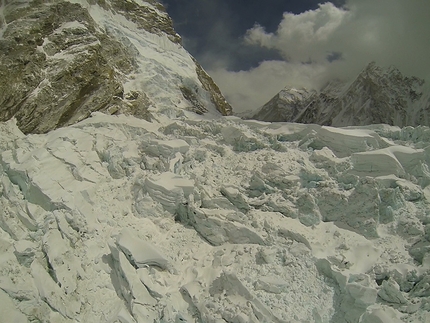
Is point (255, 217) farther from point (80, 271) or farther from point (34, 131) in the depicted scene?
point (34, 131)

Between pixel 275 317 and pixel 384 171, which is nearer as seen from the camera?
Answer: pixel 275 317

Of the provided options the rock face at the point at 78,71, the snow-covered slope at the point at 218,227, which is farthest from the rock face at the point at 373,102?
the snow-covered slope at the point at 218,227

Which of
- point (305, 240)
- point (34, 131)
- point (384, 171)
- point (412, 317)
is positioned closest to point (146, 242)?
point (305, 240)

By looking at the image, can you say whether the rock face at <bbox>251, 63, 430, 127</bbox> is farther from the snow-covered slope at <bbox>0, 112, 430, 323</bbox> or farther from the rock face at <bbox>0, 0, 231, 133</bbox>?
the snow-covered slope at <bbox>0, 112, 430, 323</bbox>

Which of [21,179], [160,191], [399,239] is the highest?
[399,239]

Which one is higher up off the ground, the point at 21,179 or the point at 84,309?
the point at 21,179

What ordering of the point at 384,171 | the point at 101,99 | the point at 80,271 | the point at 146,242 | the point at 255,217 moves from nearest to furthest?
1. the point at 80,271
2. the point at 146,242
3. the point at 255,217
4. the point at 384,171
5. the point at 101,99

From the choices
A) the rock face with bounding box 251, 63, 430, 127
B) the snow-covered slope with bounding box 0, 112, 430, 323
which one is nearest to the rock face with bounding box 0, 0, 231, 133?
the snow-covered slope with bounding box 0, 112, 430, 323
